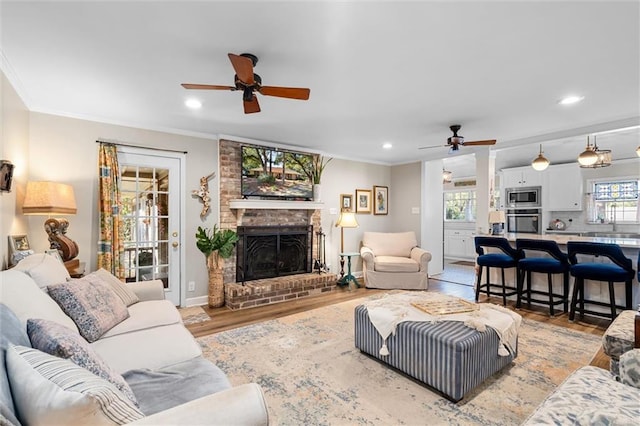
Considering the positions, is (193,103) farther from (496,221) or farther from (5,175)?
(496,221)

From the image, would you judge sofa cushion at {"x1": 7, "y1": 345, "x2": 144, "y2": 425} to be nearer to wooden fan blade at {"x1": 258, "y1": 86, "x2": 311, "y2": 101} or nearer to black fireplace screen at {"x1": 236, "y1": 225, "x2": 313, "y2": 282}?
wooden fan blade at {"x1": 258, "y1": 86, "x2": 311, "y2": 101}

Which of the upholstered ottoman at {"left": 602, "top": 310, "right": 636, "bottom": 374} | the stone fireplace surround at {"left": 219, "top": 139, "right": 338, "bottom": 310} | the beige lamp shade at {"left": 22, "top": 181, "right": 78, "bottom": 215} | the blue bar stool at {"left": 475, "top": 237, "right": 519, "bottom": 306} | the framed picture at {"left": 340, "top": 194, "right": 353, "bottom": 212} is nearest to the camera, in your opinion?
the upholstered ottoman at {"left": 602, "top": 310, "right": 636, "bottom": 374}

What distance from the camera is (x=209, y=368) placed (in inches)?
62.2

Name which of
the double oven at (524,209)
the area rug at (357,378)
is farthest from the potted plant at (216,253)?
the double oven at (524,209)

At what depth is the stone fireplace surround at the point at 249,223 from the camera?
4246 mm

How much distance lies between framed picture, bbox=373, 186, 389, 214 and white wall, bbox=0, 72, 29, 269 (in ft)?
17.7

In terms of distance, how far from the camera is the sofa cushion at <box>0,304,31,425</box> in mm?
765

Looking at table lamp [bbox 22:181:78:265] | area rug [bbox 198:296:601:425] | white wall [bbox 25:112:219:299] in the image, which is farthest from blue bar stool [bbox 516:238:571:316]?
table lamp [bbox 22:181:78:265]

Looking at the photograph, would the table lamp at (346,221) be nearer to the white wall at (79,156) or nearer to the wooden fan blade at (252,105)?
the white wall at (79,156)

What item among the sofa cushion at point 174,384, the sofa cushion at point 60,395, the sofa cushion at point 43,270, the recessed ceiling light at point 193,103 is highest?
the recessed ceiling light at point 193,103

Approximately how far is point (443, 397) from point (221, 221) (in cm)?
348

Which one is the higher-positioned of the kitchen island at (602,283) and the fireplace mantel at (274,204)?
the fireplace mantel at (274,204)

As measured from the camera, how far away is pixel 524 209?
6836 mm

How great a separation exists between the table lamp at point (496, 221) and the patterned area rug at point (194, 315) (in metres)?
4.28
